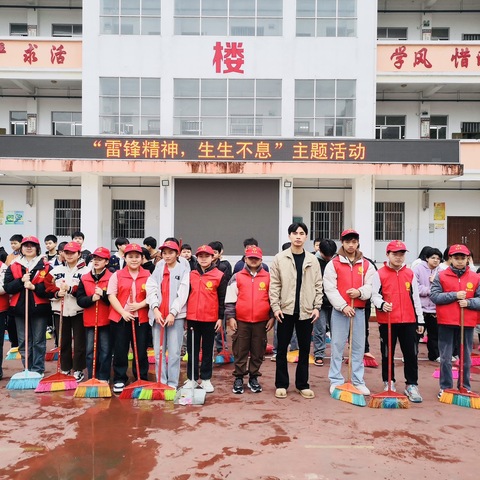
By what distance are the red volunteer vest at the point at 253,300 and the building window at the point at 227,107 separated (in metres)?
8.99

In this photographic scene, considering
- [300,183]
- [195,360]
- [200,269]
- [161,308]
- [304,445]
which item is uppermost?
[300,183]

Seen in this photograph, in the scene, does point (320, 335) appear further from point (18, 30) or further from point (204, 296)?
point (18, 30)

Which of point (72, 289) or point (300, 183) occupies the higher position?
point (300, 183)

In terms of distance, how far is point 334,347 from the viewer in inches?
181

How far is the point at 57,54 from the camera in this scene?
1306 cm

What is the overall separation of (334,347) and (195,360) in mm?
1463

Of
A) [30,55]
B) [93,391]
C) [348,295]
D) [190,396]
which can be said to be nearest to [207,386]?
[190,396]

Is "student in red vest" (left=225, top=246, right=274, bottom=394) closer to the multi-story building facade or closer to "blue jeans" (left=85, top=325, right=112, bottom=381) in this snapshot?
"blue jeans" (left=85, top=325, right=112, bottom=381)

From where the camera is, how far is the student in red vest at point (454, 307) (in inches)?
174

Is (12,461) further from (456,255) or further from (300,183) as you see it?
(300,183)

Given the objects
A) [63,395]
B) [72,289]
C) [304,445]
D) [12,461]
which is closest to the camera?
[12,461]

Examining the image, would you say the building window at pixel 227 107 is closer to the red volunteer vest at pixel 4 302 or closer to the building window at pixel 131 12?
the building window at pixel 131 12

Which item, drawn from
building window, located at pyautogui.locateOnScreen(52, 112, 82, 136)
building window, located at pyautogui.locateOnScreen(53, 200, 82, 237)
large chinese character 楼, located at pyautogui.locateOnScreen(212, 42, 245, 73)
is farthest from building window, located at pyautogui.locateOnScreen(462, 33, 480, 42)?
building window, located at pyautogui.locateOnScreen(53, 200, 82, 237)

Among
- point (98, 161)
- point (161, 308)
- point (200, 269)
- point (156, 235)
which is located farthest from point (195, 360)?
point (156, 235)
